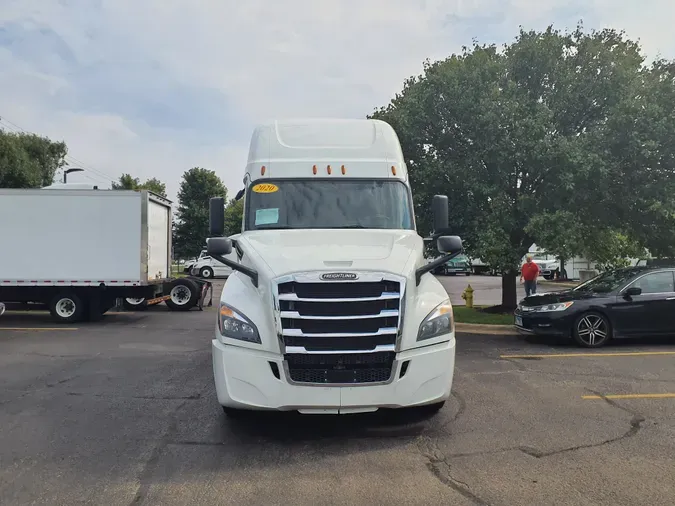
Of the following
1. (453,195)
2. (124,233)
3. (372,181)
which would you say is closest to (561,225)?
(453,195)

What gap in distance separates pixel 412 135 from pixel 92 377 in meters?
8.66

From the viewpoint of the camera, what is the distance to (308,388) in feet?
15.4

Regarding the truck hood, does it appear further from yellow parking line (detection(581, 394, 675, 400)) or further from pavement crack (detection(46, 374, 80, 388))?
pavement crack (detection(46, 374, 80, 388))

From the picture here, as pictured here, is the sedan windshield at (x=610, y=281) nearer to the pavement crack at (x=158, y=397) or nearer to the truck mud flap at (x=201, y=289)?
the pavement crack at (x=158, y=397)

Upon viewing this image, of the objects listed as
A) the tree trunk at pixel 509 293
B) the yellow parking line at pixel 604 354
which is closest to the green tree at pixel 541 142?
the tree trunk at pixel 509 293

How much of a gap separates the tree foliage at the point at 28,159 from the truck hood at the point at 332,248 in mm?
27125

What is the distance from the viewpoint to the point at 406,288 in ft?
16.0

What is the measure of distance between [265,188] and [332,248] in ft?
5.75

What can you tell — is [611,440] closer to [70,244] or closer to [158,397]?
[158,397]

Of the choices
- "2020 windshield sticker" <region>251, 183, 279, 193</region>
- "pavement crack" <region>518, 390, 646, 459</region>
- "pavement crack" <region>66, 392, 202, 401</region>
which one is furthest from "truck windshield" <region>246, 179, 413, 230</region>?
"pavement crack" <region>518, 390, 646, 459</region>

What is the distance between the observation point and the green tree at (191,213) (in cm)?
4769

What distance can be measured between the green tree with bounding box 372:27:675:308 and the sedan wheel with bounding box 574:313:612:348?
185 centimetres

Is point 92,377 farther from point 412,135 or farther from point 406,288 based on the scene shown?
point 412,135

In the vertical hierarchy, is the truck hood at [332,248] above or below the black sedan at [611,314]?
above
